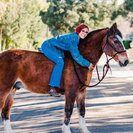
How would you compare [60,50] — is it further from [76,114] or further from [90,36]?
A: [76,114]

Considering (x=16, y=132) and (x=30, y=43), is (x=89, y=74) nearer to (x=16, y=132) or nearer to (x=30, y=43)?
(x=16, y=132)

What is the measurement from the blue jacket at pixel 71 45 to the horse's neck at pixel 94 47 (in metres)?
0.14

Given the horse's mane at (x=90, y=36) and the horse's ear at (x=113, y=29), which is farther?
the horse's mane at (x=90, y=36)

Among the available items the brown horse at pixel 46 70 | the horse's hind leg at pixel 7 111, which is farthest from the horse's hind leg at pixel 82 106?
the horse's hind leg at pixel 7 111

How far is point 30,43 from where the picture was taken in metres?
54.0

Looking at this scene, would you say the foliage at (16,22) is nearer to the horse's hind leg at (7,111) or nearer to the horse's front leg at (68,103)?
the horse's hind leg at (7,111)

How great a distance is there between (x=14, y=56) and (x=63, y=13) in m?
56.1

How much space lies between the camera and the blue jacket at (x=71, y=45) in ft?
27.5

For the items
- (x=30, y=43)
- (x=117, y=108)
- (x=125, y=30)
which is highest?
(x=117, y=108)

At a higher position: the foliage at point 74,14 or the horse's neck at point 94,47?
the horse's neck at point 94,47

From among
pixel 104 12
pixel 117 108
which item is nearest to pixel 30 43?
pixel 104 12

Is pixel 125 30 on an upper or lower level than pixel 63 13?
lower

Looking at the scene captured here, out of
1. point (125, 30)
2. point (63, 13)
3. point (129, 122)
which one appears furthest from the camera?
point (125, 30)

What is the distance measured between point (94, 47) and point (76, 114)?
3.29 meters
